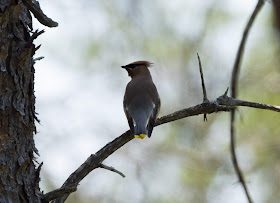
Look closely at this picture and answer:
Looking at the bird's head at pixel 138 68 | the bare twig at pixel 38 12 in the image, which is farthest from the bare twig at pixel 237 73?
the bird's head at pixel 138 68

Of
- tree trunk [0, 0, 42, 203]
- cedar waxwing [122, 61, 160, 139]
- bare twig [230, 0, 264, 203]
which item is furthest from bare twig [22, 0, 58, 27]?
bare twig [230, 0, 264, 203]

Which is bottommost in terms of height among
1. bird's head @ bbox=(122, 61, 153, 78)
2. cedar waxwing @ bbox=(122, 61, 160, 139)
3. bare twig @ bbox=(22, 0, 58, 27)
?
bare twig @ bbox=(22, 0, 58, 27)

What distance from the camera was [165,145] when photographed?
8117 mm

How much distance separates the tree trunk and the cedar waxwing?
1545 millimetres

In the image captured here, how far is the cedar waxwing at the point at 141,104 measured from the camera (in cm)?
463

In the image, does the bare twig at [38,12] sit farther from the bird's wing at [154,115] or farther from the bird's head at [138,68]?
the bird's head at [138,68]

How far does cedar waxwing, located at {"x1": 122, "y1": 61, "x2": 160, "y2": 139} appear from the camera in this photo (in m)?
4.63

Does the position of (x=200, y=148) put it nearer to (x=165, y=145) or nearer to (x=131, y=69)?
(x=165, y=145)

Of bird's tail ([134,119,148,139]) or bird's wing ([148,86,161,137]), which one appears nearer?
bird's tail ([134,119,148,139])

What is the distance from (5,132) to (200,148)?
17.2ft

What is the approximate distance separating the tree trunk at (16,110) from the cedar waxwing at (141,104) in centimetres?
154

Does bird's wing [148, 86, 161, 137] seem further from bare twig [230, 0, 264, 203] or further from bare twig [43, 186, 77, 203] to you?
bare twig [43, 186, 77, 203]

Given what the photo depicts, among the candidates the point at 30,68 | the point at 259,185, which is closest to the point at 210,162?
the point at 259,185

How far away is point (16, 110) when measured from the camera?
9.40 feet
